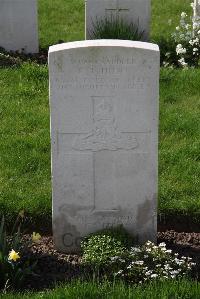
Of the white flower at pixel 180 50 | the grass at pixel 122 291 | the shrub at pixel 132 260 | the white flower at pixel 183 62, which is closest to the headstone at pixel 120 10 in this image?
the white flower at pixel 180 50

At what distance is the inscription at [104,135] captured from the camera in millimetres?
5020

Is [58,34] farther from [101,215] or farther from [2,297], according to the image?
[2,297]

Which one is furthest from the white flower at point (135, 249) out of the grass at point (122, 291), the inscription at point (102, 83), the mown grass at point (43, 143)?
the inscription at point (102, 83)

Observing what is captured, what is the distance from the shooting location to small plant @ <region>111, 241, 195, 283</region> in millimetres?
4691

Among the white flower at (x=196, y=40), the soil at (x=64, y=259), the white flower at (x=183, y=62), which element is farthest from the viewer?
the white flower at (x=196, y=40)

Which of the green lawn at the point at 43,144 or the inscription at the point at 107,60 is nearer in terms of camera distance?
the inscription at the point at 107,60

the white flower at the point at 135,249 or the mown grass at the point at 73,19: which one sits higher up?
the mown grass at the point at 73,19

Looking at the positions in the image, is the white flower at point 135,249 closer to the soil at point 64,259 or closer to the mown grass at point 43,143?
the soil at point 64,259

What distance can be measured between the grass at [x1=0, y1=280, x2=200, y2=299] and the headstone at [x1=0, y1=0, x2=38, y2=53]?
604cm

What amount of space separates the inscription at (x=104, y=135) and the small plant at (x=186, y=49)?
165 inches

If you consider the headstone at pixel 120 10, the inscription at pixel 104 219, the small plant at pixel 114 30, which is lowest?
the inscription at pixel 104 219

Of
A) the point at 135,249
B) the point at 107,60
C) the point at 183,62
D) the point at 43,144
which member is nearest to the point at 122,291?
the point at 135,249

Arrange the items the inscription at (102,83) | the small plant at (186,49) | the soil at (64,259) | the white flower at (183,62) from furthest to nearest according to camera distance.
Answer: the small plant at (186,49)
the white flower at (183,62)
the inscription at (102,83)
the soil at (64,259)

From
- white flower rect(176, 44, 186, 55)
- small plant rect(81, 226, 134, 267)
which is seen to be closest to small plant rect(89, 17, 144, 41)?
white flower rect(176, 44, 186, 55)
